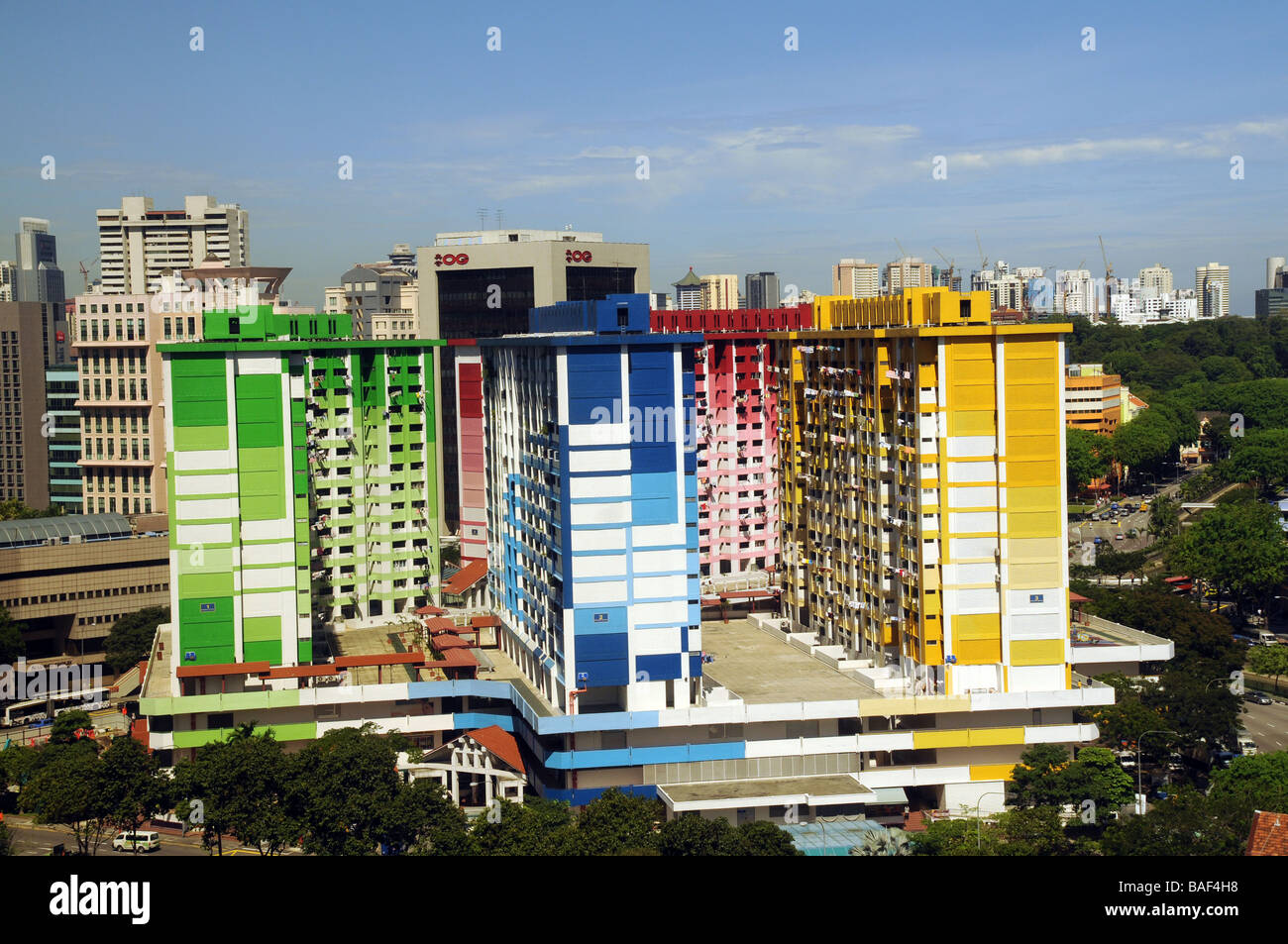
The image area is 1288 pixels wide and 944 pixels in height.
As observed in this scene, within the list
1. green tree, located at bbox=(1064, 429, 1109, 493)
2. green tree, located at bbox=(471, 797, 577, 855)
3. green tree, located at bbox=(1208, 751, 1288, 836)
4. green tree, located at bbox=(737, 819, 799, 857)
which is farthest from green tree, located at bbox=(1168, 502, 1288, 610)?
green tree, located at bbox=(471, 797, 577, 855)

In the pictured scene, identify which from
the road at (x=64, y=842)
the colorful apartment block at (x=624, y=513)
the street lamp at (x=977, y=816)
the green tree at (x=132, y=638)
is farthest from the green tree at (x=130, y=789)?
the green tree at (x=132, y=638)

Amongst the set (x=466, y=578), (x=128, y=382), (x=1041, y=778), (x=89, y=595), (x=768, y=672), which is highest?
(x=128, y=382)

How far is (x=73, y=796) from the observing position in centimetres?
2572

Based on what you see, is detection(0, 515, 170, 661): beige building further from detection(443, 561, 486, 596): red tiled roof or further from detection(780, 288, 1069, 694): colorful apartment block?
detection(780, 288, 1069, 694): colorful apartment block

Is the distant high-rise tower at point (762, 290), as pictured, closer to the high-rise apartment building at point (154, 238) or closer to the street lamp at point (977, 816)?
the high-rise apartment building at point (154, 238)

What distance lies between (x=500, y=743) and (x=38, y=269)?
6564 centimetres

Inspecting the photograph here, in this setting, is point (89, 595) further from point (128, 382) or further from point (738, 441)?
point (738, 441)

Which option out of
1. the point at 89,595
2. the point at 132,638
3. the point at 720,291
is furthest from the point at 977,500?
the point at 720,291

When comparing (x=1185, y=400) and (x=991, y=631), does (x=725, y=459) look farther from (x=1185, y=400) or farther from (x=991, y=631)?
(x=1185, y=400)

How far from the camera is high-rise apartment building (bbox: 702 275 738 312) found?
95.0 meters

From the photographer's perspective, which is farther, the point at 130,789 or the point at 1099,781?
the point at 1099,781

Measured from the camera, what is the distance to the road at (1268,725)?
114 feet
